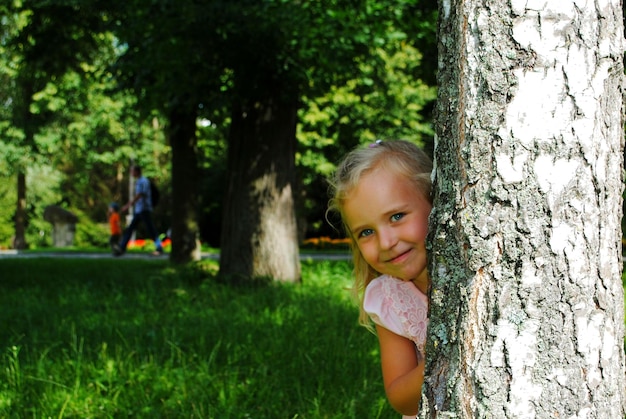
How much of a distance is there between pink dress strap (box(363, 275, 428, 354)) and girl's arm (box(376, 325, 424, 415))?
31 millimetres

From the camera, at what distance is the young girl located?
2.01 metres

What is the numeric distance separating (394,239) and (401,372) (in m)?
0.39

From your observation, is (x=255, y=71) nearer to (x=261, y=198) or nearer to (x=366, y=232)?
(x=261, y=198)

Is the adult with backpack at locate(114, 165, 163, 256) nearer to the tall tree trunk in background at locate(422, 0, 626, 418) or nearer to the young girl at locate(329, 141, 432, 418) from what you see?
the young girl at locate(329, 141, 432, 418)

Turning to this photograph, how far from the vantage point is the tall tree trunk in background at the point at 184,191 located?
11555 mm

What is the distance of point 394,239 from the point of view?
2.00 metres

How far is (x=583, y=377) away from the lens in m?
1.48

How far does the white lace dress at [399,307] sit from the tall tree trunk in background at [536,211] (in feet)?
1.91

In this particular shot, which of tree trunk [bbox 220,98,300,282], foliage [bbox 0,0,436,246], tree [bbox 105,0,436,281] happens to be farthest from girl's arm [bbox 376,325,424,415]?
tree trunk [bbox 220,98,300,282]

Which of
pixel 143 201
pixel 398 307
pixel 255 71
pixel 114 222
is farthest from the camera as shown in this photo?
pixel 114 222

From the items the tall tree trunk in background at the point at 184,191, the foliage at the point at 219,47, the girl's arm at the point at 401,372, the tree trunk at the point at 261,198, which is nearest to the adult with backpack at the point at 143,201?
the foliage at the point at 219,47

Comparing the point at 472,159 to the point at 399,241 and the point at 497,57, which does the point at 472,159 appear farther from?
the point at 399,241

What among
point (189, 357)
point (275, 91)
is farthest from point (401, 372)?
point (275, 91)

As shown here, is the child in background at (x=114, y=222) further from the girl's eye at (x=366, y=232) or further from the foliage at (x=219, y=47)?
the girl's eye at (x=366, y=232)
